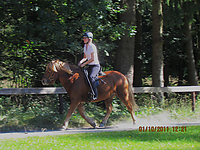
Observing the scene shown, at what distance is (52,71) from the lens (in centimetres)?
838

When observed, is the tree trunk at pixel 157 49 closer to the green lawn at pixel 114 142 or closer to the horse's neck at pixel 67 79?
the green lawn at pixel 114 142

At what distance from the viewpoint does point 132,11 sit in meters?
12.0

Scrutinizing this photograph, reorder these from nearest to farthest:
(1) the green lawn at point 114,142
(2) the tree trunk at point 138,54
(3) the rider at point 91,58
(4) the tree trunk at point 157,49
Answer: (1) the green lawn at point 114,142
(3) the rider at point 91,58
(4) the tree trunk at point 157,49
(2) the tree trunk at point 138,54

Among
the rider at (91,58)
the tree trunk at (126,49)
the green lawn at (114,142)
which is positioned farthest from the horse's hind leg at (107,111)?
the tree trunk at (126,49)

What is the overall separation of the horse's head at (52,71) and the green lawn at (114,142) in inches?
83.2

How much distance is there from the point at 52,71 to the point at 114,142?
3.35 metres

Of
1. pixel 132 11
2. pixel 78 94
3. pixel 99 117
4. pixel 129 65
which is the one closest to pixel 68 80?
pixel 78 94

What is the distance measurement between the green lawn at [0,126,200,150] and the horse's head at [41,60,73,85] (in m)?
2.11

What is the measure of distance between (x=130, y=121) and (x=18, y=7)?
6.25 metres

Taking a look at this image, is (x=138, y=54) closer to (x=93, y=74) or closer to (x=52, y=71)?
(x=93, y=74)

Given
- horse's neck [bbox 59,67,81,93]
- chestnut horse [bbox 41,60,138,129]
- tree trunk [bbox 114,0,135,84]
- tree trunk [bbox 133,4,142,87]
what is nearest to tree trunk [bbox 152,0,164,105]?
tree trunk [bbox 114,0,135,84]

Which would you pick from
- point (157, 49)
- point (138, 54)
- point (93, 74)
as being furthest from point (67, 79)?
point (138, 54)

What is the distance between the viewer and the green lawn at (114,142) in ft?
19.2

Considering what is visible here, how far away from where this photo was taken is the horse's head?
8320 mm
